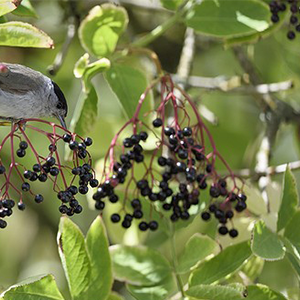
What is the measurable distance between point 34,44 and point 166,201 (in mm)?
753

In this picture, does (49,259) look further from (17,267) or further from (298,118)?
(298,118)

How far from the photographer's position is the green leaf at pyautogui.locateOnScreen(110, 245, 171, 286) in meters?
2.26

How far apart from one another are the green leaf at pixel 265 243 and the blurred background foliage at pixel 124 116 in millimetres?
1301

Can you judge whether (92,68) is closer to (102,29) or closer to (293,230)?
(102,29)

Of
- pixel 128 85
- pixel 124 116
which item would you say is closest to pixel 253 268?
pixel 128 85

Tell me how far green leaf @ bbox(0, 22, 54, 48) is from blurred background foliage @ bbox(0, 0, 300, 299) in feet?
4.51

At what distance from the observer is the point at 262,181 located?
9.32ft

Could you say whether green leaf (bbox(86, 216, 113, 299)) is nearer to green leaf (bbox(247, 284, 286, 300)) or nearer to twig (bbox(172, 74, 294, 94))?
green leaf (bbox(247, 284, 286, 300))

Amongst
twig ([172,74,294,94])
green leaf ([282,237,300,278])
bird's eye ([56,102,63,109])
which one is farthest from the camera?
twig ([172,74,294,94])

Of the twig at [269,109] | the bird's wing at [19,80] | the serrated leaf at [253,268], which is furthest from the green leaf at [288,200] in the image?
the bird's wing at [19,80]

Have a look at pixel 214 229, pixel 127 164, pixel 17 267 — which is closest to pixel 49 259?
pixel 17 267

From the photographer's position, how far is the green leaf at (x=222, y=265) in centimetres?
216

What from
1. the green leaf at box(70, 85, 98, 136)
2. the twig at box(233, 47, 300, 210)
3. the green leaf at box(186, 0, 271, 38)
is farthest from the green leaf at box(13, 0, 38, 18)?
the twig at box(233, 47, 300, 210)

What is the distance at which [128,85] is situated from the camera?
8.25 ft
